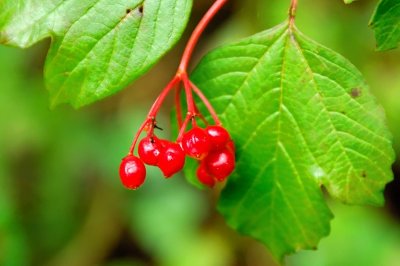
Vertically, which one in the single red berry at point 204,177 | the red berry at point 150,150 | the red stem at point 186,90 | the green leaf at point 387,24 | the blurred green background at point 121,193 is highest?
the green leaf at point 387,24

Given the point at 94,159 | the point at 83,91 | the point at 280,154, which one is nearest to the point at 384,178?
the point at 280,154

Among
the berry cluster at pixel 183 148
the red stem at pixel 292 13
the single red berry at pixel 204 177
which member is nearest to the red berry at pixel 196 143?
the berry cluster at pixel 183 148

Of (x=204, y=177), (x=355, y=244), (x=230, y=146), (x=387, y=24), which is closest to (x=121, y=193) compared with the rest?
(x=355, y=244)

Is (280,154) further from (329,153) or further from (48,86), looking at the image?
(48,86)

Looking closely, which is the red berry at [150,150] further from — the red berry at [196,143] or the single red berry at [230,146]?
the single red berry at [230,146]

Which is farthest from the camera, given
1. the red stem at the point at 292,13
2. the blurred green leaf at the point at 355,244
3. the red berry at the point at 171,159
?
the blurred green leaf at the point at 355,244

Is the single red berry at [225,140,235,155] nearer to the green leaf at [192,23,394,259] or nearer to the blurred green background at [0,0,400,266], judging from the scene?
the green leaf at [192,23,394,259]

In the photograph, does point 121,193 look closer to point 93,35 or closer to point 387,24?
point 93,35
